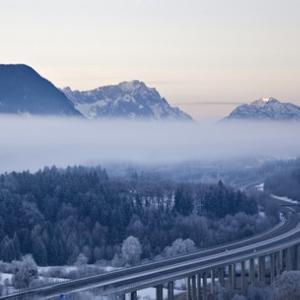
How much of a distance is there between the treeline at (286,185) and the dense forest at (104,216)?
34502 millimetres

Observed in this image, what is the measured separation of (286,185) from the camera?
161m

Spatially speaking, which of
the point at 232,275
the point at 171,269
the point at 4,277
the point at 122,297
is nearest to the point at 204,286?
the point at 171,269

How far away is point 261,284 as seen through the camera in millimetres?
73312

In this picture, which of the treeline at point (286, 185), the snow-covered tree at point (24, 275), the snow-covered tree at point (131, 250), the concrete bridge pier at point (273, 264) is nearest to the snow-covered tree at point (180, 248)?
the snow-covered tree at point (131, 250)

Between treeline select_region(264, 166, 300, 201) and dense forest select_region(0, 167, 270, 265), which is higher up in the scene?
dense forest select_region(0, 167, 270, 265)

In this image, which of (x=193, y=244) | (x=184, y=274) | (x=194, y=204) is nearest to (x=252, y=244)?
(x=193, y=244)

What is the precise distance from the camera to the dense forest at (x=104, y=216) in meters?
90.0

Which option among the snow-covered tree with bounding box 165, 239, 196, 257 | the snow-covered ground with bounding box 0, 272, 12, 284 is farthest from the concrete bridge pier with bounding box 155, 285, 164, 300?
the snow-covered tree with bounding box 165, 239, 196, 257

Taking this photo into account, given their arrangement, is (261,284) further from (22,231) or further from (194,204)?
(194,204)

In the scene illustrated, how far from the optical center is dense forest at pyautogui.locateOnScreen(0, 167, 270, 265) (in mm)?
90000

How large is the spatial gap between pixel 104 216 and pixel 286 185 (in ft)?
214

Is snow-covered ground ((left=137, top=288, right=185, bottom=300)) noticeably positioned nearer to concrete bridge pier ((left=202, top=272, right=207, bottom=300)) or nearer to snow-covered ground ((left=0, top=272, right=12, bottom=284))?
A: concrete bridge pier ((left=202, top=272, right=207, bottom=300))

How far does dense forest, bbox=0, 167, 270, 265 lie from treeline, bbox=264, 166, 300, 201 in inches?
Answer: 1358

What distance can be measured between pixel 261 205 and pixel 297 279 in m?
57.7
